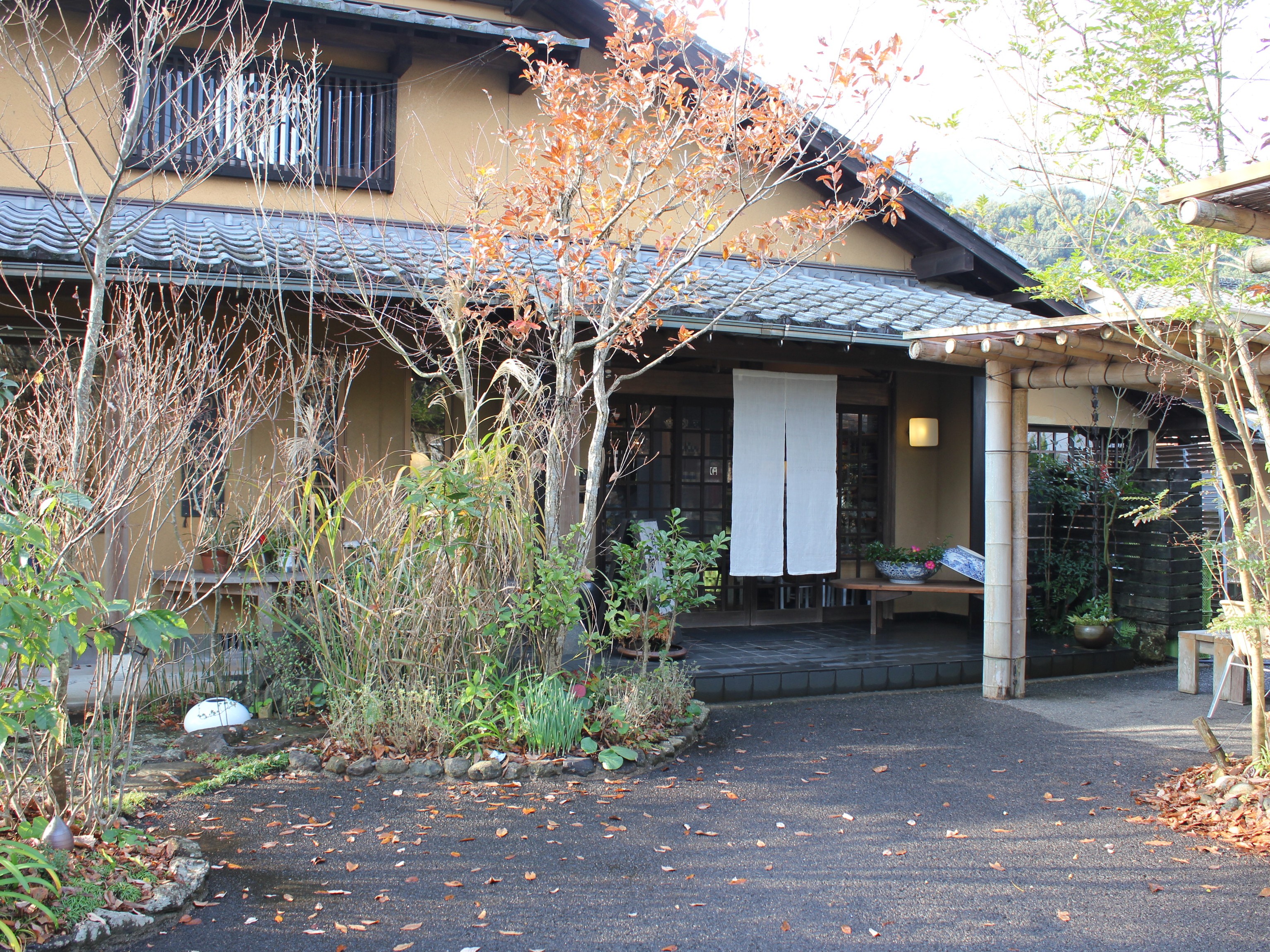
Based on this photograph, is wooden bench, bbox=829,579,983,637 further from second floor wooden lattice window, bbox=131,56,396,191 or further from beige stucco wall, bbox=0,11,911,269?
second floor wooden lattice window, bbox=131,56,396,191

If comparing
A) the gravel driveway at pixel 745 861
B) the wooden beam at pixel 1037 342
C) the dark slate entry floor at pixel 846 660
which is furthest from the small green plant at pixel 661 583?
the wooden beam at pixel 1037 342

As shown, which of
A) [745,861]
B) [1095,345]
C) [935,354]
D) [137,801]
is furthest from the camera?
[935,354]

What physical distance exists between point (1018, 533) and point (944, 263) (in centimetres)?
441

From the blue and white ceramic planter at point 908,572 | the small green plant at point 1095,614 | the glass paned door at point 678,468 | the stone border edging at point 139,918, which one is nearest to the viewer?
the stone border edging at point 139,918

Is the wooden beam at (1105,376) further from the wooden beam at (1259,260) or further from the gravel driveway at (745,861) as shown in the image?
the gravel driveway at (745,861)

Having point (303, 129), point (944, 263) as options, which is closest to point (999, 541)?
point (944, 263)

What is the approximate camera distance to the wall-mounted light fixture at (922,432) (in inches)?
377

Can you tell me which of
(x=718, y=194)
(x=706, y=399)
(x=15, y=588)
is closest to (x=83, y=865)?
(x=15, y=588)

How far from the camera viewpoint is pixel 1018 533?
662 cm

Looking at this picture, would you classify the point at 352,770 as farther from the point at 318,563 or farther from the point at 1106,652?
the point at 1106,652

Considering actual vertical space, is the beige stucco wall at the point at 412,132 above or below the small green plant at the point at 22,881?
above

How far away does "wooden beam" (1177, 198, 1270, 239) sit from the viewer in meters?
3.35

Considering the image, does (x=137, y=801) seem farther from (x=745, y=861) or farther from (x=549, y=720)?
(x=745, y=861)

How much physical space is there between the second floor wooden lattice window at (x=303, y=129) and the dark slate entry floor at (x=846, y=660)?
4.65 metres
